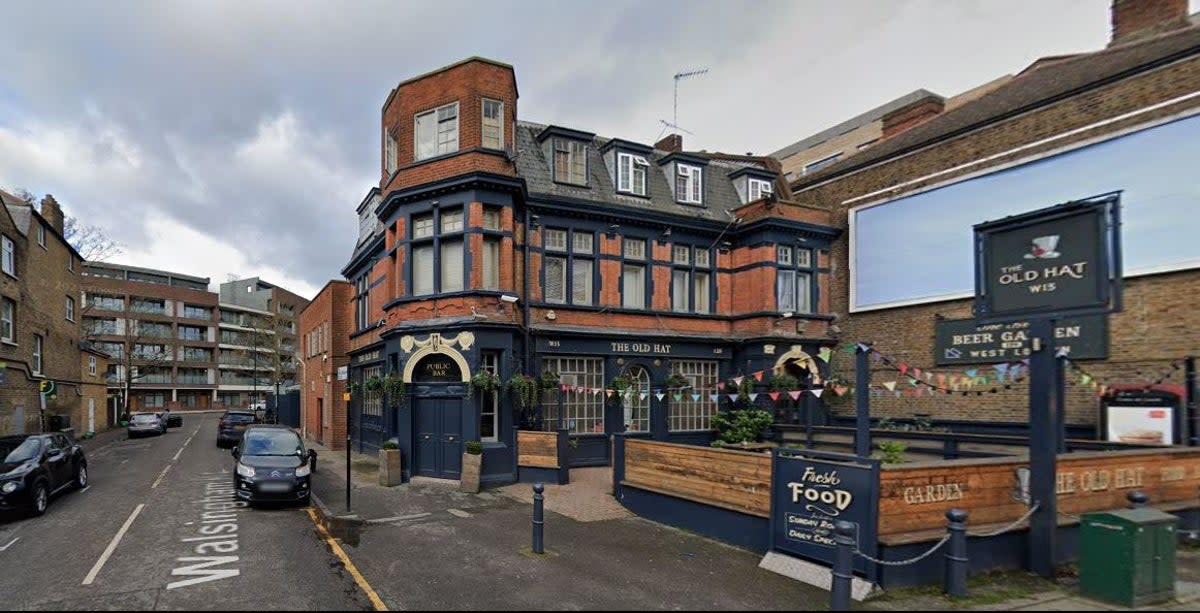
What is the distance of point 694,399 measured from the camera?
62.1ft

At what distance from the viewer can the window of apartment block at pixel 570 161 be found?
719 inches

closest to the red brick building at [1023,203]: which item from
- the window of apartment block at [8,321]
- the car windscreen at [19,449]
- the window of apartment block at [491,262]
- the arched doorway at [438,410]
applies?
the window of apartment block at [491,262]

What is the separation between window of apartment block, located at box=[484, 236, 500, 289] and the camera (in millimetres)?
15781

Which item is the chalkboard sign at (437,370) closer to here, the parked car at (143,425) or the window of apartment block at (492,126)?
the window of apartment block at (492,126)

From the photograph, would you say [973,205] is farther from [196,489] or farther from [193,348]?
[193,348]

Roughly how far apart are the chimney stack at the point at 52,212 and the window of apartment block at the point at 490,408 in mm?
27683

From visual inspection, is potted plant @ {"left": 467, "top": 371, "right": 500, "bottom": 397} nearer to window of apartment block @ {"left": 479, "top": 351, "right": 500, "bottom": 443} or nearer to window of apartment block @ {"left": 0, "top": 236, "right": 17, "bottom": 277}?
window of apartment block @ {"left": 479, "top": 351, "right": 500, "bottom": 443}

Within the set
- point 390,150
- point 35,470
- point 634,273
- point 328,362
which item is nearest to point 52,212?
point 328,362

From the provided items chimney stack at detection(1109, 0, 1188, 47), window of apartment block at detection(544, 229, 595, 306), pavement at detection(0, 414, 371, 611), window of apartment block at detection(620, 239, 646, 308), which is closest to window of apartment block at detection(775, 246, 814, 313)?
window of apartment block at detection(620, 239, 646, 308)

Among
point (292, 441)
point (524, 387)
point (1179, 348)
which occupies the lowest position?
point (292, 441)

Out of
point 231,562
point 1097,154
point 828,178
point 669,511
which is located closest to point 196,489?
point 231,562

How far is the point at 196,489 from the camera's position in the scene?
14.5 metres

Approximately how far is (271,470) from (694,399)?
11.8m

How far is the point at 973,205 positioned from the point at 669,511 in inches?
542
